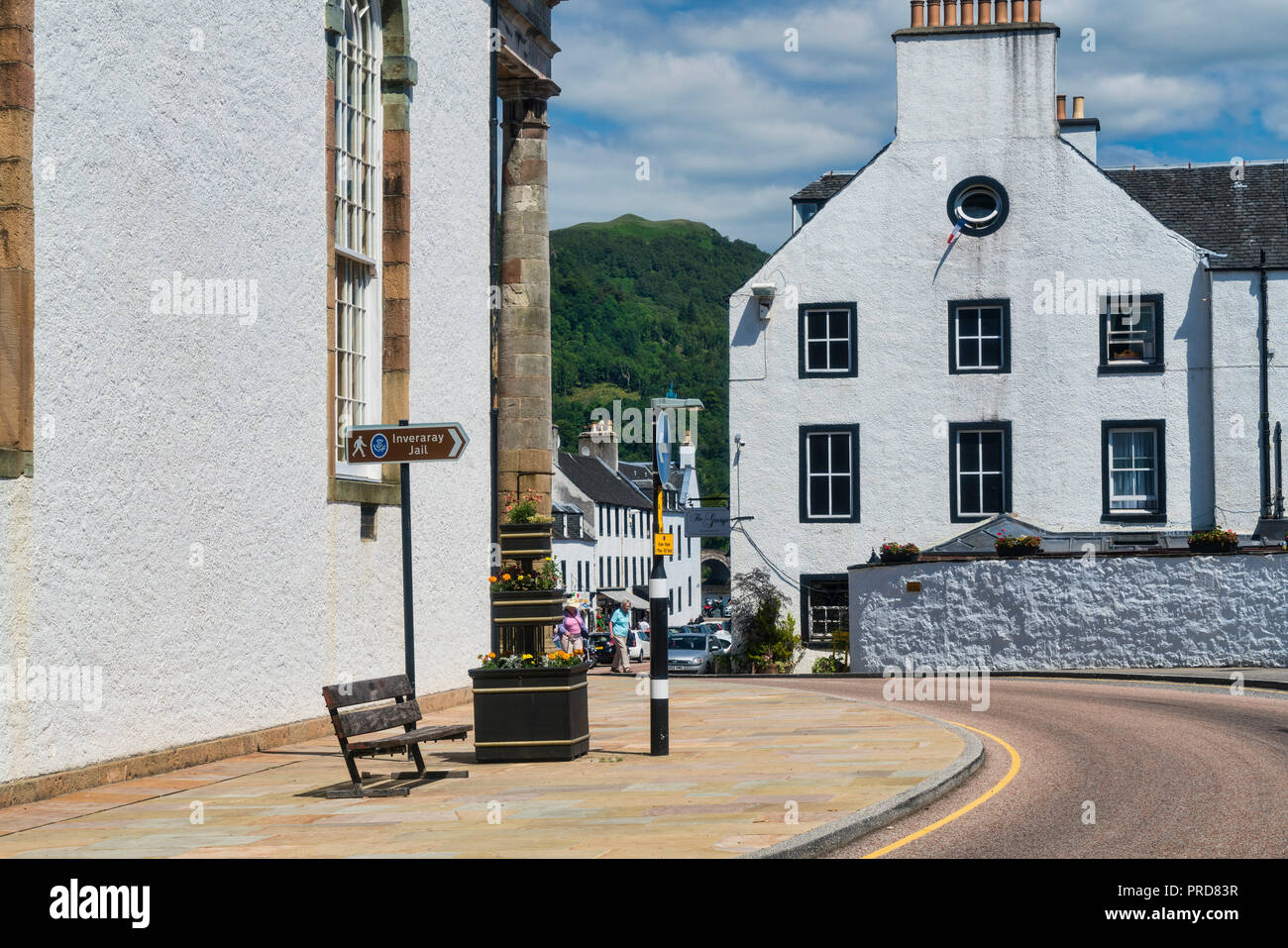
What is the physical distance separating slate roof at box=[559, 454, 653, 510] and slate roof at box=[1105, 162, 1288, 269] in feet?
176

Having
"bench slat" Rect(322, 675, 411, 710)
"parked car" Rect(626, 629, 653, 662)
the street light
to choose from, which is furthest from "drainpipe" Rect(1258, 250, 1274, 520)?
"parked car" Rect(626, 629, 653, 662)

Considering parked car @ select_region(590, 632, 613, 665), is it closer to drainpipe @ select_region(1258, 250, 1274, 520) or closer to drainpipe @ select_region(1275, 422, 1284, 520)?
drainpipe @ select_region(1258, 250, 1274, 520)

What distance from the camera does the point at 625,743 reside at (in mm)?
14859

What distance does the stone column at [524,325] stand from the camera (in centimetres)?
2169

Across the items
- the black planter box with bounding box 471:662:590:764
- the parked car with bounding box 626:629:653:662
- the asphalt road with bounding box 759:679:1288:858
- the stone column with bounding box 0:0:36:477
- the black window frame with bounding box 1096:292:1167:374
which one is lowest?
the parked car with bounding box 626:629:653:662

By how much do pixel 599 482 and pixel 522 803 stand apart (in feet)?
280

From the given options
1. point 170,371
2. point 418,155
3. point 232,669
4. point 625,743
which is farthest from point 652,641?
point 418,155

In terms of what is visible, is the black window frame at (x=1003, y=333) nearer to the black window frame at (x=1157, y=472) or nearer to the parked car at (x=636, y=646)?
the black window frame at (x=1157, y=472)

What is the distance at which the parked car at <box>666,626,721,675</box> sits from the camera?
142 feet

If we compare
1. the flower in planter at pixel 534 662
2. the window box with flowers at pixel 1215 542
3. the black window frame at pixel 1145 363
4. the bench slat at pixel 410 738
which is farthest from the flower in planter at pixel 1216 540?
the bench slat at pixel 410 738

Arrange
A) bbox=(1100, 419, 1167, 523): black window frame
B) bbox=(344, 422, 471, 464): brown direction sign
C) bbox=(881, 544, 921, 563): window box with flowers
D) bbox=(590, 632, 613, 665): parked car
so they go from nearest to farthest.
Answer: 1. bbox=(344, 422, 471, 464): brown direction sign
2. bbox=(881, 544, 921, 563): window box with flowers
3. bbox=(1100, 419, 1167, 523): black window frame
4. bbox=(590, 632, 613, 665): parked car
